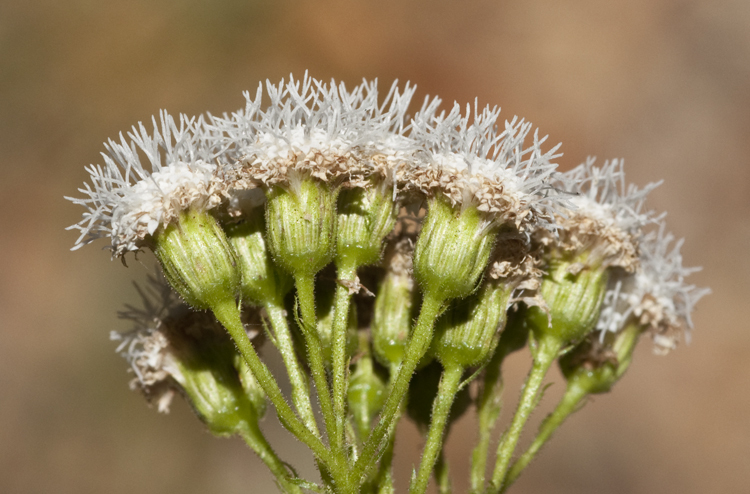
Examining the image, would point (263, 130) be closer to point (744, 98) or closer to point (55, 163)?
point (55, 163)

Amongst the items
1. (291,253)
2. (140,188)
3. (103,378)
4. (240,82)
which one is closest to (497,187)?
(291,253)

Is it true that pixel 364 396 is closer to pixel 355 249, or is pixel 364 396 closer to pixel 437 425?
pixel 437 425

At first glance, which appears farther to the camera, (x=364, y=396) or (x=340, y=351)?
(x=364, y=396)

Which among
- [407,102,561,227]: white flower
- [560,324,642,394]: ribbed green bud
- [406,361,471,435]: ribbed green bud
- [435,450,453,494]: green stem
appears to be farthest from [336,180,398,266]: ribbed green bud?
[560,324,642,394]: ribbed green bud

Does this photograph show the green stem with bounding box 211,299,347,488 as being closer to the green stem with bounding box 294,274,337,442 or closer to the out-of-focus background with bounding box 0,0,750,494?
the green stem with bounding box 294,274,337,442

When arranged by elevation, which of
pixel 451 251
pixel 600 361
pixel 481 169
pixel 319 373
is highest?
pixel 481 169

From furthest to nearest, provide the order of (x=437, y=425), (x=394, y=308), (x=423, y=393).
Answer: (x=423, y=393) < (x=394, y=308) < (x=437, y=425)

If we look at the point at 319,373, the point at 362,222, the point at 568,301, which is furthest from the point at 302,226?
the point at 568,301

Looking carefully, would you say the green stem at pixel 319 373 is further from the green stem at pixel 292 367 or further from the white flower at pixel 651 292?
the white flower at pixel 651 292
